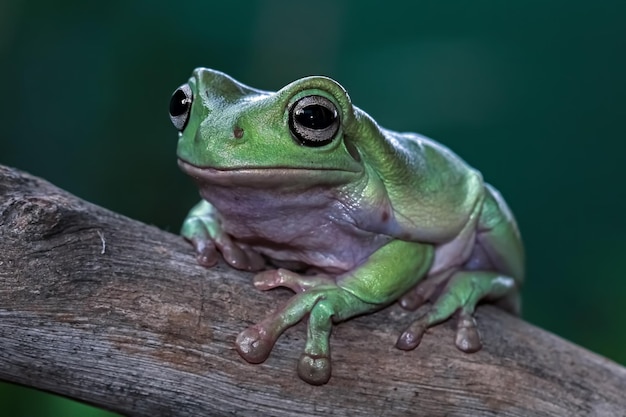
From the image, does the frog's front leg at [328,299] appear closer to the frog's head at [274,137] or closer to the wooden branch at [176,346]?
the wooden branch at [176,346]

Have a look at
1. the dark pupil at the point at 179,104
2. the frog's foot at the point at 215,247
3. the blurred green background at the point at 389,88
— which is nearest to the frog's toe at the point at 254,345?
the frog's foot at the point at 215,247

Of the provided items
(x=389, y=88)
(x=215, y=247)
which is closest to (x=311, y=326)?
(x=215, y=247)

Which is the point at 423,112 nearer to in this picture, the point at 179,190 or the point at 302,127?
the point at 179,190

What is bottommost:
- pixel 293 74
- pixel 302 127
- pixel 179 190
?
pixel 179 190

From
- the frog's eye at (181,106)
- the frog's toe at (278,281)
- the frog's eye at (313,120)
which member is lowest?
the frog's toe at (278,281)

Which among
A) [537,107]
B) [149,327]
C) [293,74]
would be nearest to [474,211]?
[149,327]

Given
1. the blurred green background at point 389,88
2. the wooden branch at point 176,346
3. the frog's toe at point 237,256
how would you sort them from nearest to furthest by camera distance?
the wooden branch at point 176,346
the frog's toe at point 237,256
the blurred green background at point 389,88
